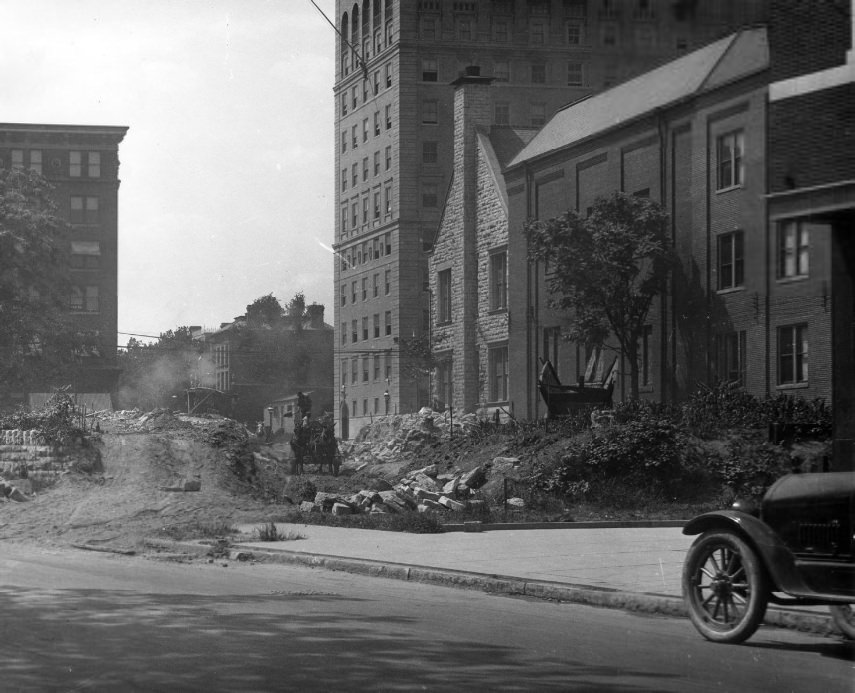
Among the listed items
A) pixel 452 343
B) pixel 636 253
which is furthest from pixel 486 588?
pixel 452 343

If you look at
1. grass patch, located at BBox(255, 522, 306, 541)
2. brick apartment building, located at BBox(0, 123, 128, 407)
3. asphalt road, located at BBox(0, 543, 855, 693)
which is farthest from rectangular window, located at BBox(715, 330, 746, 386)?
brick apartment building, located at BBox(0, 123, 128, 407)

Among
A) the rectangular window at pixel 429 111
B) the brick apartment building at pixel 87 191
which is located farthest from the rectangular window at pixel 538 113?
the brick apartment building at pixel 87 191

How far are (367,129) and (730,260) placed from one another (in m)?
48.3

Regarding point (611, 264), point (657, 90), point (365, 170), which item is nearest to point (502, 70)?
point (365, 170)

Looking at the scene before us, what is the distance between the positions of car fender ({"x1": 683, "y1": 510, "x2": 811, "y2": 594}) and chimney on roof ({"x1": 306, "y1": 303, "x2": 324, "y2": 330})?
107432 millimetres

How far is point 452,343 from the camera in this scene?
58250mm

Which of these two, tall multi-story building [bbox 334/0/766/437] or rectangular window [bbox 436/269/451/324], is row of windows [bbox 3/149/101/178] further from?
rectangular window [bbox 436/269/451/324]

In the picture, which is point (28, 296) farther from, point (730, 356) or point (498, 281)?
point (730, 356)

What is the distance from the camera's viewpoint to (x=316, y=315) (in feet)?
379

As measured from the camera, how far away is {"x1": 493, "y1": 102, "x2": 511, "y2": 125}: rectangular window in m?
75.7

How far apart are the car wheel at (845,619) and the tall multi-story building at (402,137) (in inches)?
2216

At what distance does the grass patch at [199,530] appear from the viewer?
56.9 ft

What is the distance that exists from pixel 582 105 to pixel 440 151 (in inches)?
1260

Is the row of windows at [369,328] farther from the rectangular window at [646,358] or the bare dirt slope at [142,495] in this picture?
the bare dirt slope at [142,495]
